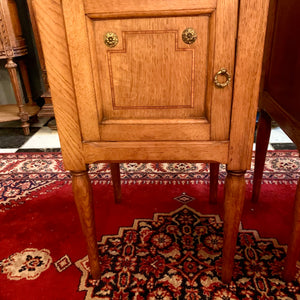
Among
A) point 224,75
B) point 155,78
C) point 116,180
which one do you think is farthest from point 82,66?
point 116,180

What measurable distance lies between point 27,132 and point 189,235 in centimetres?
163

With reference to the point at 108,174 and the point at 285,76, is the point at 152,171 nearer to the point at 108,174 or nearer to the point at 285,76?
the point at 108,174

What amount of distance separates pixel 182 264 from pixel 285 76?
2.37 ft

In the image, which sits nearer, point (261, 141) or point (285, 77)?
point (285, 77)

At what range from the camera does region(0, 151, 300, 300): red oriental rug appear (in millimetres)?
1018

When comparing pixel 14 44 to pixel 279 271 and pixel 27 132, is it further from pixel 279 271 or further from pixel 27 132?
pixel 279 271

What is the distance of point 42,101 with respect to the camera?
287cm

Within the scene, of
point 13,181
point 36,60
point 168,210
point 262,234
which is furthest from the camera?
point 36,60

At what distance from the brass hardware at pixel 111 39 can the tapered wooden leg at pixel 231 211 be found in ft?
1.48

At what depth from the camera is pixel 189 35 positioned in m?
0.71

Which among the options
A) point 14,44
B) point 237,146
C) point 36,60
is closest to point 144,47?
point 237,146

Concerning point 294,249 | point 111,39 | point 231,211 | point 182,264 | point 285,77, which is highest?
point 111,39

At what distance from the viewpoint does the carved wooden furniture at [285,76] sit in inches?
36.1

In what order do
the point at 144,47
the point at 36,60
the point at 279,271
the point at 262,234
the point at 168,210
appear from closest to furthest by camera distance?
the point at 144,47 < the point at 279,271 < the point at 262,234 < the point at 168,210 < the point at 36,60
